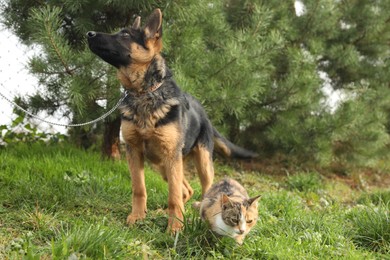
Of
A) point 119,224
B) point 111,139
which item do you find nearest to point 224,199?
point 119,224

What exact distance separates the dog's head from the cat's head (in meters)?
1.55

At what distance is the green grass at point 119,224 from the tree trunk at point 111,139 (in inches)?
22.8

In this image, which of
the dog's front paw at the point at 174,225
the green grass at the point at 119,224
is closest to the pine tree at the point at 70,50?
the green grass at the point at 119,224

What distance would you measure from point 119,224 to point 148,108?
1.12 metres

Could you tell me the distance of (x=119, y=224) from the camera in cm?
465

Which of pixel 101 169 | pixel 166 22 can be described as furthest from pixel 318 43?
pixel 101 169

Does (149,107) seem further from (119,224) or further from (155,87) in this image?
(119,224)

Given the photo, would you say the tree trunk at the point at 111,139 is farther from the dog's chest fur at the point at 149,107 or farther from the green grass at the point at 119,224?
the dog's chest fur at the point at 149,107

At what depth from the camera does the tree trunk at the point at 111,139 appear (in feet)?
23.9

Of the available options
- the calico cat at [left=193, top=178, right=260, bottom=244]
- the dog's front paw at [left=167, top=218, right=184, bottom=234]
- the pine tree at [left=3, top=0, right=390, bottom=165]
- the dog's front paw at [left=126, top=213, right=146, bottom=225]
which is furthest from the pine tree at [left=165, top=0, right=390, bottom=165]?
the calico cat at [left=193, top=178, right=260, bottom=244]

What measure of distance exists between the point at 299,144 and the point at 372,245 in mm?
4503

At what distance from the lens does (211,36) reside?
7.60m

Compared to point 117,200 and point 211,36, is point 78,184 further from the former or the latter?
point 211,36

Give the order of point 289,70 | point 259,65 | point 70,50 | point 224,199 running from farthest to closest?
1. point 289,70
2. point 259,65
3. point 70,50
4. point 224,199
